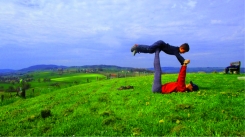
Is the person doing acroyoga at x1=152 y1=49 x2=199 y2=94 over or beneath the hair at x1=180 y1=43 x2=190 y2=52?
beneath

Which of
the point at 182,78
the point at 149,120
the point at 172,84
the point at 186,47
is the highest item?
the point at 186,47

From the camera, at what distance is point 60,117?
42.9 feet

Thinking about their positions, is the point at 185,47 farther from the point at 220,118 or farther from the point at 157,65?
the point at 220,118

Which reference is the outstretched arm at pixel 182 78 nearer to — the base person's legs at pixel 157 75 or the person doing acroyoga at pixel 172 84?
the person doing acroyoga at pixel 172 84

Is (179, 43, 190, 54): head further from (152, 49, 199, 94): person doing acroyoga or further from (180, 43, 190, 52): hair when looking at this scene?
(152, 49, 199, 94): person doing acroyoga

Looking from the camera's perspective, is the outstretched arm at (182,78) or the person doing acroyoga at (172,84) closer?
the outstretched arm at (182,78)

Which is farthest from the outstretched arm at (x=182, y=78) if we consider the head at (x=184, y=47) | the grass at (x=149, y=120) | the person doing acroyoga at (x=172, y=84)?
the grass at (x=149, y=120)

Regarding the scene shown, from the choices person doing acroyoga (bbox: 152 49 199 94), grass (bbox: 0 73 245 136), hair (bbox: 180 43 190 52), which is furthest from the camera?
hair (bbox: 180 43 190 52)

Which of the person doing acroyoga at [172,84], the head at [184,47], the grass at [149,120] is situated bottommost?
the grass at [149,120]

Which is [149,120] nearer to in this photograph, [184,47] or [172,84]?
[172,84]

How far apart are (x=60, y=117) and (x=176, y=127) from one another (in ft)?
22.8

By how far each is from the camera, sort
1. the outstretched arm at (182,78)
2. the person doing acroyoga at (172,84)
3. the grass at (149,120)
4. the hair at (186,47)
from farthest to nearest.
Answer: the hair at (186,47), the person doing acroyoga at (172,84), the outstretched arm at (182,78), the grass at (149,120)

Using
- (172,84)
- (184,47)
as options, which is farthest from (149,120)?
(184,47)

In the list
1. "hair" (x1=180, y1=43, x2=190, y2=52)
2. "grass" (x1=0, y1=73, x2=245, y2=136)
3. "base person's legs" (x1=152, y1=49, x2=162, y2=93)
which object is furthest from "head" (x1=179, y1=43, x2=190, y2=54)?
"grass" (x1=0, y1=73, x2=245, y2=136)
